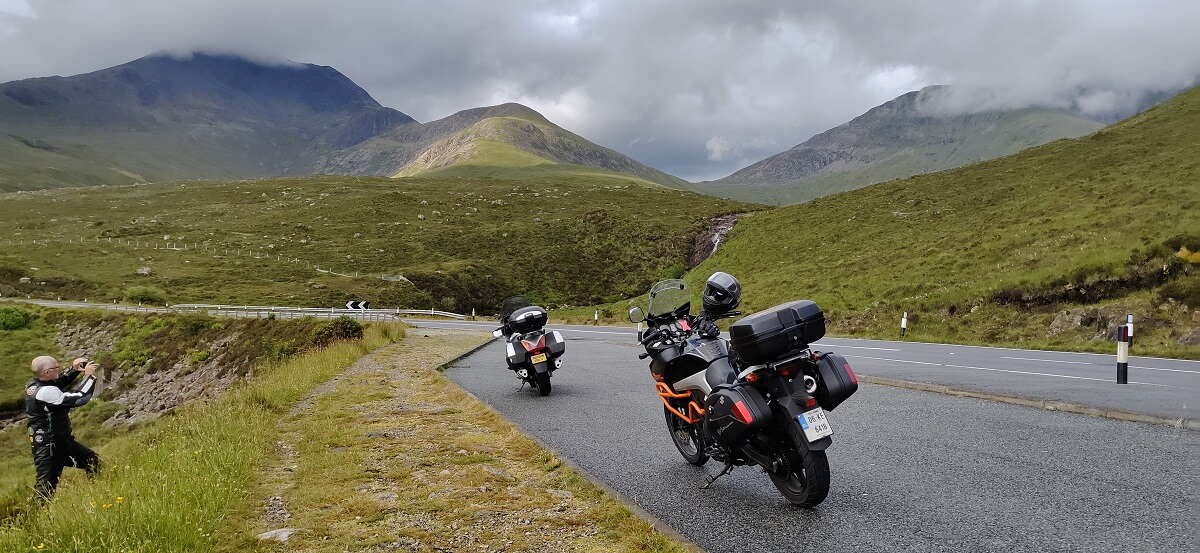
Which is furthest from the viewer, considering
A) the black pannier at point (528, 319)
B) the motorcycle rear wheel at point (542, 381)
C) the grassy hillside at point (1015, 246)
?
the grassy hillside at point (1015, 246)

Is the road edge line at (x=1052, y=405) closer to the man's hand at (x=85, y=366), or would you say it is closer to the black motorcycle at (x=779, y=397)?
the black motorcycle at (x=779, y=397)

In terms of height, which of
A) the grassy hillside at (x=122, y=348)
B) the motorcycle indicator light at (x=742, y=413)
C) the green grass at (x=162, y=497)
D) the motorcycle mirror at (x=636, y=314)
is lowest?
the grassy hillside at (x=122, y=348)

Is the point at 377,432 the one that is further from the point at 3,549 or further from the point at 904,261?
the point at 904,261

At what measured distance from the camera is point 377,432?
8.19 m

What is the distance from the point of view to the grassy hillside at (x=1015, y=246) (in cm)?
2280

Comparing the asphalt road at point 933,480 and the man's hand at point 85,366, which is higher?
the man's hand at point 85,366

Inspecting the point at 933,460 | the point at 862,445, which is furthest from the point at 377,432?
the point at 933,460

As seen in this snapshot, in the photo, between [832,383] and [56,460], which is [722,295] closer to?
[832,383]

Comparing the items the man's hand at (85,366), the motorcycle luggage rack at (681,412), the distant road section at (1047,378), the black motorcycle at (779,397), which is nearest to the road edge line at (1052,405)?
the distant road section at (1047,378)

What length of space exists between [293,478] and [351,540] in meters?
1.96

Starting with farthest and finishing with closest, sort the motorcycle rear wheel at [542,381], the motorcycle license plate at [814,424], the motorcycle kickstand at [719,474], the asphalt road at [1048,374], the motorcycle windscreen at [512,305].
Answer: the motorcycle windscreen at [512,305] → the motorcycle rear wheel at [542,381] → the asphalt road at [1048,374] → the motorcycle kickstand at [719,474] → the motorcycle license plate at [814,424]

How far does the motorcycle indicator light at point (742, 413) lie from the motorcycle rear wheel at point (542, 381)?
7.07 meters

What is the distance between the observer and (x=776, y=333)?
16.2 ft

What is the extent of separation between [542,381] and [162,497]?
7430 mm
